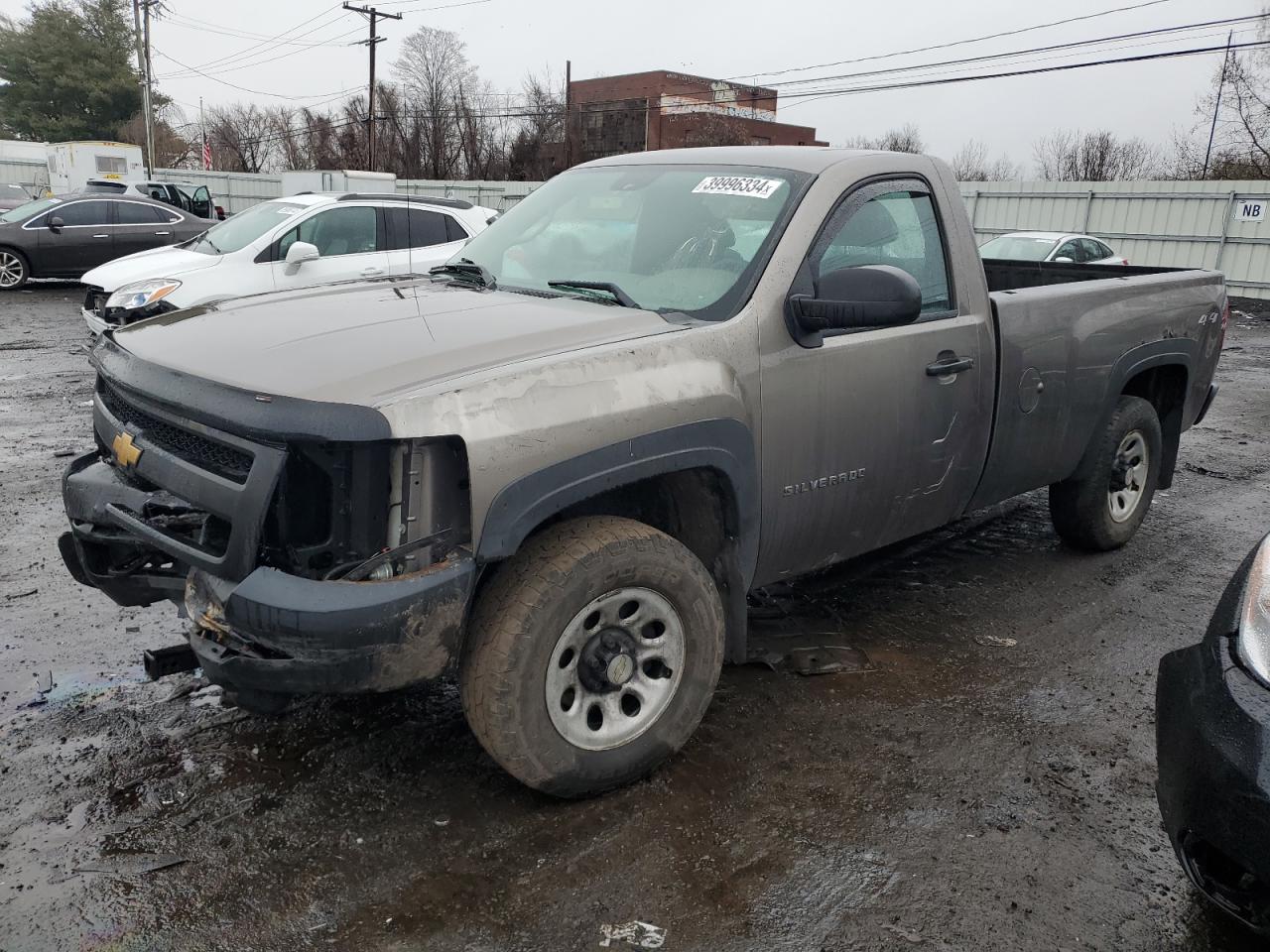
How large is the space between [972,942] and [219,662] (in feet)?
6.74

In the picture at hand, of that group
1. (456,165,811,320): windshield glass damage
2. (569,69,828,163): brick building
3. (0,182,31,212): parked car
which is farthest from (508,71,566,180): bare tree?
(456,165,811,320): windshield glass damage

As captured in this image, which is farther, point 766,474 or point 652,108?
point 652,108

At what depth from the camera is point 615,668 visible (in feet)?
9.36

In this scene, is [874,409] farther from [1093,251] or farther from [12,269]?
[12,269]

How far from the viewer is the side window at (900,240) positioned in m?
3.60

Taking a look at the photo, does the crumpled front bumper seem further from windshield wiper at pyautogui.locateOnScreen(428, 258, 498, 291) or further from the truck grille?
windshield wiper at pyautogui.locateOnScreen(428, 258, 498, 291)

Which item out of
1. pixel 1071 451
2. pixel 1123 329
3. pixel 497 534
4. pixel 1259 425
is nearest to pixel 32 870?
pixel 497 534

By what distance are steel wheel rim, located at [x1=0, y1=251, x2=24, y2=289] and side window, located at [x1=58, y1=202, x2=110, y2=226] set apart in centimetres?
105

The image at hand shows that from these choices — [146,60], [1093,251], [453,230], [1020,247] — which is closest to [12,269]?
[453,230]

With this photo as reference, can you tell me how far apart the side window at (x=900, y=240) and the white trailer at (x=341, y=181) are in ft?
41.9

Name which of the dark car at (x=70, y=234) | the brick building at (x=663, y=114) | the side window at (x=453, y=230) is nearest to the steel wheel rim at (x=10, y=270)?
the dark car at (x=70, y=234)

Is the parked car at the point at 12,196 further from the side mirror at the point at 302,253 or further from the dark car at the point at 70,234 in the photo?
the side mirror at the point at 302,253

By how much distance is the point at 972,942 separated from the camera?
2.45 meters

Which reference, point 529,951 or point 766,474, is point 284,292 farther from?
point 529,951
